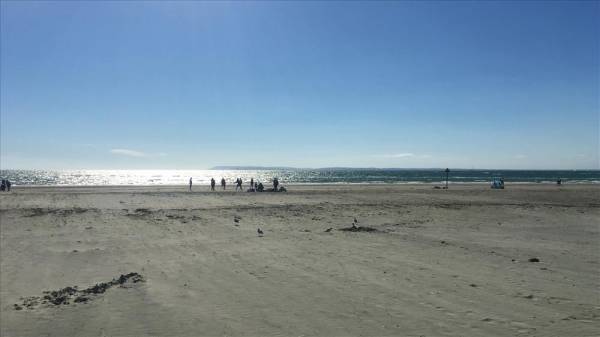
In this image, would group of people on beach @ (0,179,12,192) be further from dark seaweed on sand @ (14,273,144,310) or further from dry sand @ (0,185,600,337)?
A: dark seaweed on sand @ (14,273,144,310)

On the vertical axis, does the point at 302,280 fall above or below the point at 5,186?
below

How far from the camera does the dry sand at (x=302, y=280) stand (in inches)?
248

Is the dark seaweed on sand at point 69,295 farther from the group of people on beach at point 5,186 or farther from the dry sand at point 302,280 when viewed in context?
the group of people on beach at point 5,186

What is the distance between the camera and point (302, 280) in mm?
8617

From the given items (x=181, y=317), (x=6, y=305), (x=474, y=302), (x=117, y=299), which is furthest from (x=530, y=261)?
(x=6, y=305)

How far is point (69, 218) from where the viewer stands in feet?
63.6

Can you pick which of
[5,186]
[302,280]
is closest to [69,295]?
[302,280]

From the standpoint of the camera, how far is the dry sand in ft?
20.7

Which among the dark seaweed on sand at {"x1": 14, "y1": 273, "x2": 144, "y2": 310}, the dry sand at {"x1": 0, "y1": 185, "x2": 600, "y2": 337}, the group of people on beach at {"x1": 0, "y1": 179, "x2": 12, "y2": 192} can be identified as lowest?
the dark seaweed on sand at {"x1": 14, "y1": 273, "x2": 144, "y2": 310}

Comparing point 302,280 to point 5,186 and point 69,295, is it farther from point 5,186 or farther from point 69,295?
point 5,186

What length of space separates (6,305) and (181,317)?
3625 mm

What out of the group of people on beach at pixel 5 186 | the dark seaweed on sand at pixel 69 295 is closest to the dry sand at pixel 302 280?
the dark seaweed on sand at pixel 69 295

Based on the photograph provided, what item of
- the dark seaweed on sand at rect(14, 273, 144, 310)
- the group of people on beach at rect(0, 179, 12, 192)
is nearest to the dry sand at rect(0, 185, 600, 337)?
the dark seaweed on sand at rect(14, 273, 144, 310)

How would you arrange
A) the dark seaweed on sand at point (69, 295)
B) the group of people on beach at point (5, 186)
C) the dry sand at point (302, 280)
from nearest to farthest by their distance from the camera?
the dry sand at point (302, 280)
the dark seaweed on sand at point (69, 295)
the group of people on beach at point (5, 186)
